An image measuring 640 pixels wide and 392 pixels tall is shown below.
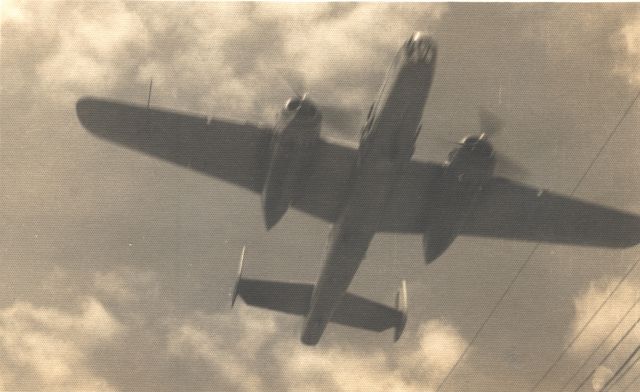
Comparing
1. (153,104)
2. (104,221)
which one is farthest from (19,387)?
(153,104)

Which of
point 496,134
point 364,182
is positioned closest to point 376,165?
point 364,182

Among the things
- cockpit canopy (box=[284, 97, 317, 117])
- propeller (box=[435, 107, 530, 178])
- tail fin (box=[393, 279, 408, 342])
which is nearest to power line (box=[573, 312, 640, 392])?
propeller (box=[435, 107, 530, 178])

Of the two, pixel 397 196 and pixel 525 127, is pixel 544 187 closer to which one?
pixel 525 127

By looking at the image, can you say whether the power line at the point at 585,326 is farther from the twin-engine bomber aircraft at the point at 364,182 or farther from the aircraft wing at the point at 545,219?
the twin-engine bomber aircraft at the point at 364,182

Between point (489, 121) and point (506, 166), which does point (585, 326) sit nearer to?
point (506, 166)

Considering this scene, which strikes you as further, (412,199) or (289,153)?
(412,199)
